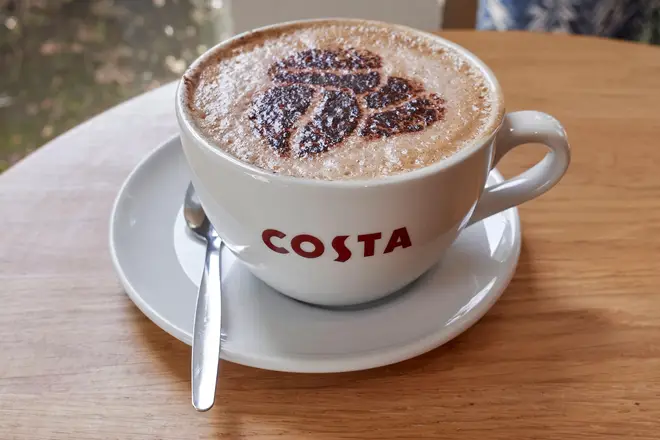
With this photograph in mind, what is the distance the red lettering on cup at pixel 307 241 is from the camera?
0.56 metres

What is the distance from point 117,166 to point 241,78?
11.3 inches

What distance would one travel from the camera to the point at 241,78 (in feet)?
2.25

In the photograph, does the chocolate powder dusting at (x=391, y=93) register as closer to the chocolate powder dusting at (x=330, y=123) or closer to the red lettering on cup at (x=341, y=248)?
the chocolate powder dusting at (x=330, y=123)

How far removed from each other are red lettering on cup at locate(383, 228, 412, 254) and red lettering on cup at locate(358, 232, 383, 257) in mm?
13

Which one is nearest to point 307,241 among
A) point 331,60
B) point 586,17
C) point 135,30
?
point 331,60

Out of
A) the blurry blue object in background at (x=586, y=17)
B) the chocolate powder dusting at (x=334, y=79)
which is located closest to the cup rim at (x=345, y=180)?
the chocolate powder dusting at (x=334, y=79)

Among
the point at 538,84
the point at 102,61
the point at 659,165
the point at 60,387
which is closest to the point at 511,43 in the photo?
the point at 538,84

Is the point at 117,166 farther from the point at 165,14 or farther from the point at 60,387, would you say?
the point at 165,14

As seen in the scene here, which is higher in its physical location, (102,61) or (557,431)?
(557,431)

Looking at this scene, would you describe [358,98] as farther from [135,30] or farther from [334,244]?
[135,30]

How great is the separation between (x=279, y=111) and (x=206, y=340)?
0.23 meters

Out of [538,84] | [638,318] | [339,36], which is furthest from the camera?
[538,84]

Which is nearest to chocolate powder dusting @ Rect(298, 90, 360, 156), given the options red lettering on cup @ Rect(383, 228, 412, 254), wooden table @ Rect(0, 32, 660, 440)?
red lettering on cup @ Rect(383, 228, 412, 254)

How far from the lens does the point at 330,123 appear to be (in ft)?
2.02
